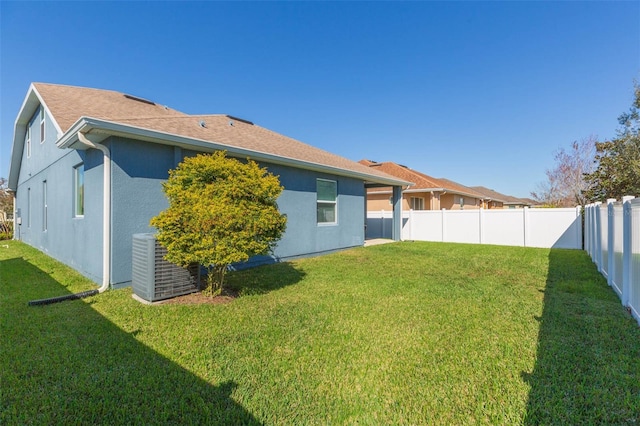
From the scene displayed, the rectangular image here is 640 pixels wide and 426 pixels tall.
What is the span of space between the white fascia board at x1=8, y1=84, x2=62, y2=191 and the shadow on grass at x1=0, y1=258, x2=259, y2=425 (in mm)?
5636

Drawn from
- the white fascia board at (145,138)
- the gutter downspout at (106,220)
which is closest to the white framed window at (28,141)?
the white fascia board at (145,138)

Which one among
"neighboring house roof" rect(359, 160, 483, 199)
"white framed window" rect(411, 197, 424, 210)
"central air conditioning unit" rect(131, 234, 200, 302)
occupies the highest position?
"neighboring house roof" rect(359, 160, 483, 199)

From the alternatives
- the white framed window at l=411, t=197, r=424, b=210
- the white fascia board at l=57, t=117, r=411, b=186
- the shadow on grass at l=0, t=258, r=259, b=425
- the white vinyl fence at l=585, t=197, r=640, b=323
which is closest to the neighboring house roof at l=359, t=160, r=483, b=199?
the white framed window at l=411, t=197, r=424, b=210

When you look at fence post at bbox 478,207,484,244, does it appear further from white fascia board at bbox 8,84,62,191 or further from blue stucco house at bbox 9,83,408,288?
white fascia board at bbox 8,84,62,191

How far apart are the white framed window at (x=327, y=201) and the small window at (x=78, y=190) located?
20.8 ft

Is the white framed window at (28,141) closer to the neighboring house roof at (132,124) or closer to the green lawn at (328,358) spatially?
the neighboring house roof at (132,124)

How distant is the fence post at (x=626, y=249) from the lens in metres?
4.26

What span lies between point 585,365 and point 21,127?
17.7 metres

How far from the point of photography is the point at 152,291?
483 centimetres

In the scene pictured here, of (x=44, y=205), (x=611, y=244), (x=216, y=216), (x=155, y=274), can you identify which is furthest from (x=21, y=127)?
(x=611, y=244)

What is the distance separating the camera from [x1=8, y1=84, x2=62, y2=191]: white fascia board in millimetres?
9523

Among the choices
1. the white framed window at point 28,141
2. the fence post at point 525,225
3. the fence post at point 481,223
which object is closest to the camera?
the white framed window at point 28,141

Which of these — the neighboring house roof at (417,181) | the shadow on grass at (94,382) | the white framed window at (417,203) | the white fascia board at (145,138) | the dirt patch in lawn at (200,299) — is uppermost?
the neighboring house roof at (417,181)

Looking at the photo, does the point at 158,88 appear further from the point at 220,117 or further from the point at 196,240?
the point at 196,240
